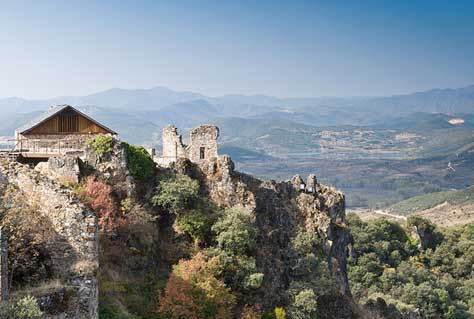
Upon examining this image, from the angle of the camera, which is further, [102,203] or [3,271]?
[102,203]

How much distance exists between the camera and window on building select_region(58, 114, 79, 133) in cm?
3791

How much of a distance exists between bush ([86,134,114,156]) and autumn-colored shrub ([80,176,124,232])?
2141 millimetres

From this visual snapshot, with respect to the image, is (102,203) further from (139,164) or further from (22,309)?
(22,309)

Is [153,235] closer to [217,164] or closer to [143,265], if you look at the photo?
[143,265]

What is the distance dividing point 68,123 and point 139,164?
916cm

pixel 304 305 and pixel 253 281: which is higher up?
pixel 253 281

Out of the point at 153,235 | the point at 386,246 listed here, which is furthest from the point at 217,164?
the point at 386,246

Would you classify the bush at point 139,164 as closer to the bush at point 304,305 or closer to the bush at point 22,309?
the bush at point 304,305

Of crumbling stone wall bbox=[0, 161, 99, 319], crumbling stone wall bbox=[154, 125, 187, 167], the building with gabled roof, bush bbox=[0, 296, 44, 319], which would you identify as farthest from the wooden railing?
bush bbox=[0, 296, 44, 319]

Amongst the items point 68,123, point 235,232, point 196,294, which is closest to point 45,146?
point 68,123

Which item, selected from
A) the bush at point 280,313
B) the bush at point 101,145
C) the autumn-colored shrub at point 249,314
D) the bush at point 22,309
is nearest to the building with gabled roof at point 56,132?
the bush at point 101,145

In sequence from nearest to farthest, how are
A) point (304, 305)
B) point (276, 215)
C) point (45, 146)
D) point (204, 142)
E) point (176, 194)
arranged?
1. point (176, 194)
2. point (304, 305)
3. point (45, 146)
4. point (276, 215)
5. point (204, 142)

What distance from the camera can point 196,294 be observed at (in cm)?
2614

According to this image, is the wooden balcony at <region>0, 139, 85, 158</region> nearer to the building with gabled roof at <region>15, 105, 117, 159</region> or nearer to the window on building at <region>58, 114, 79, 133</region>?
the building with gabled roof at <region>15, 105, 117, 159</region>
